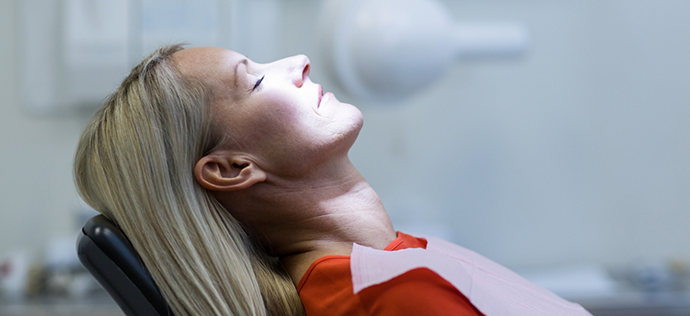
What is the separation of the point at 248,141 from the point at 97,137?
0.24m

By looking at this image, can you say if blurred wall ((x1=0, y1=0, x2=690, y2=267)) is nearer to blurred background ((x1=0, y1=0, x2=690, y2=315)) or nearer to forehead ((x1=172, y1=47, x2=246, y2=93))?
blurred background ((x1=0, y1=0, x2=690, y2=315))

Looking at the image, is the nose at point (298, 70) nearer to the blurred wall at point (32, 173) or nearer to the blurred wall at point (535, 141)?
the blurred wall at point (535, 141)

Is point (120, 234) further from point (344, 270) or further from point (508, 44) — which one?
point (508, 44)

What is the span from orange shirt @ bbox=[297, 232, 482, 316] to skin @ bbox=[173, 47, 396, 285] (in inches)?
3.7

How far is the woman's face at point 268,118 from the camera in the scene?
0.79m

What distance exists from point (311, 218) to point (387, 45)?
0.52m

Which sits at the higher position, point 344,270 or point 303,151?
point 303,151

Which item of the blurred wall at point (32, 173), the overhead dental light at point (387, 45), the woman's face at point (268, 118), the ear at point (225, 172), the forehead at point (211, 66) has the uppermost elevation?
the overhead dental light at point (387, 45)

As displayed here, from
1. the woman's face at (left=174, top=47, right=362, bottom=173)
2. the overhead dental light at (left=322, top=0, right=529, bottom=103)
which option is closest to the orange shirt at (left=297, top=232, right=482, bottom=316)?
the woman's face at (left=174, top=47, right=362, bottom=173)

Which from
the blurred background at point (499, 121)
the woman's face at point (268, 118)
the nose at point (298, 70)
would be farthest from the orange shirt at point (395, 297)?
the blurred background at point (499, 121)

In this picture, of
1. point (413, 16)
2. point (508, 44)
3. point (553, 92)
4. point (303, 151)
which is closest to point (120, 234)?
point (303, 151)

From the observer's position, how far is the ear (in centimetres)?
78

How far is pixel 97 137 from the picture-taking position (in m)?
0.81

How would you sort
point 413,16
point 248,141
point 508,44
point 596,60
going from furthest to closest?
point 596,60 < point 508,44 < point 413,16 < point 248,141
